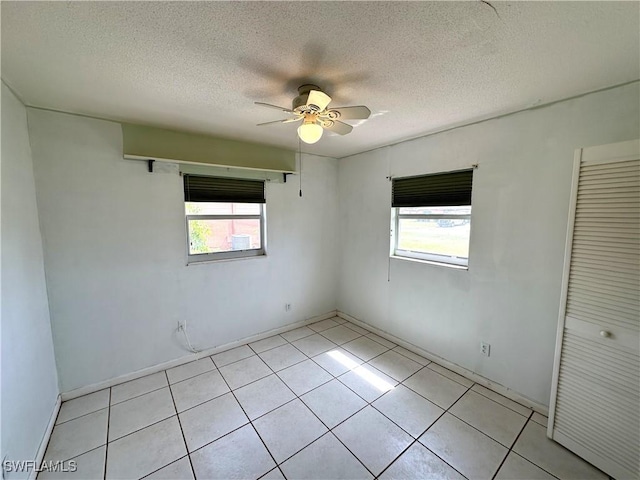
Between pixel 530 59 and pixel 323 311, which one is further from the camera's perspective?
pixel 323 311

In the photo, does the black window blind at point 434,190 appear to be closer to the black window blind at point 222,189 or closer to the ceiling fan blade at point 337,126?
the ceiling fan blade at point 337,126

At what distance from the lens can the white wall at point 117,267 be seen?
6.89ft

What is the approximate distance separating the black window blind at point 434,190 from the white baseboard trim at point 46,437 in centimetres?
352

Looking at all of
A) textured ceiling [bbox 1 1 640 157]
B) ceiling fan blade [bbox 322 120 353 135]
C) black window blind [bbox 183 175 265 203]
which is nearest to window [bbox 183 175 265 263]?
black window blind [bbox 183 175 265 203]

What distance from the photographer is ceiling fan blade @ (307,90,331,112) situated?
1452 mm

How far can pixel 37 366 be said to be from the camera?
1777mm

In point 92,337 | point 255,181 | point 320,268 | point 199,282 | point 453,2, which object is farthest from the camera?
point 320,268

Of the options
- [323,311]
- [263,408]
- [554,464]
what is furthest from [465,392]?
[323,311]

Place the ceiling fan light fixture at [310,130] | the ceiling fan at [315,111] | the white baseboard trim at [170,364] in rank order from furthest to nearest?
1. the white baseboard trim at [170,364]
2. the ceiling fan light fixture at [310,130]
3. the ceiling fan at [315,111]

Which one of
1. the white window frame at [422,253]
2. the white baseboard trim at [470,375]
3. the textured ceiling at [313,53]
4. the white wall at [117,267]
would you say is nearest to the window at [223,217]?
the white wall at [117,267]

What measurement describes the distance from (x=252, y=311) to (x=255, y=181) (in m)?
1.58

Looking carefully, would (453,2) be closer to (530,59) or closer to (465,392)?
(530,59)

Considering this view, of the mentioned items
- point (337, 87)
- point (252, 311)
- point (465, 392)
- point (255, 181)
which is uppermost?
point (337, 87)

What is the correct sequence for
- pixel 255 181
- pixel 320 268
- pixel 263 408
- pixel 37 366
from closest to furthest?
pixel 37 366 < pixel 263 408 < pixel 255 181 < pixel 320 268
